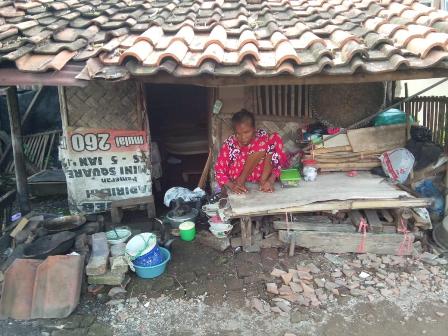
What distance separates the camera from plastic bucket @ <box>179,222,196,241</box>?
581 centimetres

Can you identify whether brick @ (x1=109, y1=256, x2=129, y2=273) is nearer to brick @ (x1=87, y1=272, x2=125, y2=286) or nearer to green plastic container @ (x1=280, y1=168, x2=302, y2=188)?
brick @ (x1=87, y1=272, x2=125, y2=286)

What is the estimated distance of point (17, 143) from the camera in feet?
20.6

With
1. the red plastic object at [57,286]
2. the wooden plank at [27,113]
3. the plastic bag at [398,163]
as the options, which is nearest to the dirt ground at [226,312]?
the red plastic object at [57,286]

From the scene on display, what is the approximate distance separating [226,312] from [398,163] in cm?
340

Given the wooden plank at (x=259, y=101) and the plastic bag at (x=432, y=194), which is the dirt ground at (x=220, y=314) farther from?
the wooden plank at (x=259, y=101)

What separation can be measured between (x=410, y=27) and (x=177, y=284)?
4351mm

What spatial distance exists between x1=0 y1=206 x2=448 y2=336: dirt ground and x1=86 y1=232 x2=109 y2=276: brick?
0.29 m

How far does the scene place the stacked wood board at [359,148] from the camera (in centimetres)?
604

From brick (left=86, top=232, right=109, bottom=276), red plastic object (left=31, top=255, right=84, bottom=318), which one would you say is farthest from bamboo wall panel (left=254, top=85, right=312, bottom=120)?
red plastic object (left=31, top=255, right=84, bottom=318)

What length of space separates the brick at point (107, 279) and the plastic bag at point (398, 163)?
4.11 metres

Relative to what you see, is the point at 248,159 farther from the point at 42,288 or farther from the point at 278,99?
the point at 42,288

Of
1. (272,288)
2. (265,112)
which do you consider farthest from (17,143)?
(272,288)

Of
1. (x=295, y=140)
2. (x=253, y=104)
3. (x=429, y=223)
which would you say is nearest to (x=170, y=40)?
(x=253, y=104)

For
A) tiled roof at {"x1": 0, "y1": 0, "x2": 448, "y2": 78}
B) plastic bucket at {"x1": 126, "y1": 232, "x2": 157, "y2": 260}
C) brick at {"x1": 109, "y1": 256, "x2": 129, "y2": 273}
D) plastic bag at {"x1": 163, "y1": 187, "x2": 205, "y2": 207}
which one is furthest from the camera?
plastic bag at {"x1": 163, "y1": 187, "x2": 205, "y2": 207}
